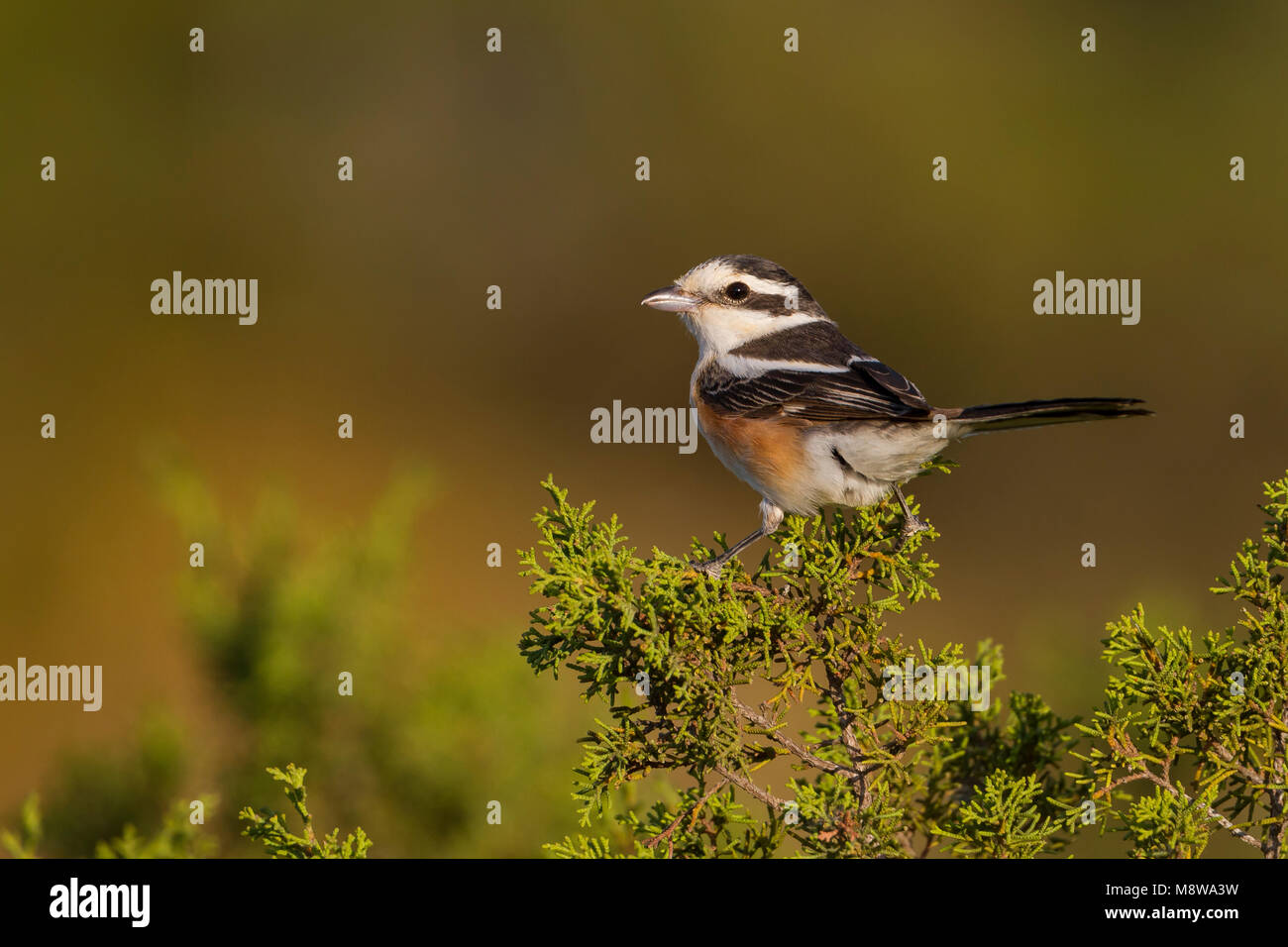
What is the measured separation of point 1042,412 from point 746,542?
0.97 metres

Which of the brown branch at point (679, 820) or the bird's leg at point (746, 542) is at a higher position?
the bird's leg at point (746, 542)

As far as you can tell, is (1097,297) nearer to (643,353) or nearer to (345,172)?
(643,353)

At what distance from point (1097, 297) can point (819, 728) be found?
7.14 meters

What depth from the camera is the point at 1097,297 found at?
8570 mm

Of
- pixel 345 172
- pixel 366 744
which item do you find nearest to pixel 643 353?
pixel 345 172

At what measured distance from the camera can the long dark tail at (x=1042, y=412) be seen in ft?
8.70

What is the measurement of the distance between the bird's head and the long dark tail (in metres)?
1.14
